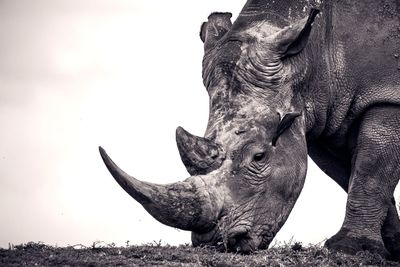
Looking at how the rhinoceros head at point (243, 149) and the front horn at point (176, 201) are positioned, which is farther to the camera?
the rhinoceros head at point (243, 149)

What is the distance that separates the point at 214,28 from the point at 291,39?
1160 millimetres

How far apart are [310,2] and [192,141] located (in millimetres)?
2386

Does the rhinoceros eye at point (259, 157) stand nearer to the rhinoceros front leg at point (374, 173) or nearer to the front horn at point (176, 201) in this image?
the front horn at point (176, 201)

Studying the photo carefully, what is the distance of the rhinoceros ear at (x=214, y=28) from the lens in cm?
1193

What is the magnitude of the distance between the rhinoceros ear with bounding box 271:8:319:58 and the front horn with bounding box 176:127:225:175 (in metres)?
1.47

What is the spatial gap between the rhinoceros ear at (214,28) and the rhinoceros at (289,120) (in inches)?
0.5

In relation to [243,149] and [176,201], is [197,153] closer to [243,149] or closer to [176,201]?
[243,149]

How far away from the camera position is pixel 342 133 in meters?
11.9

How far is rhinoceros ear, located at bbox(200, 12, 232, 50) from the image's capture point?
11.9m

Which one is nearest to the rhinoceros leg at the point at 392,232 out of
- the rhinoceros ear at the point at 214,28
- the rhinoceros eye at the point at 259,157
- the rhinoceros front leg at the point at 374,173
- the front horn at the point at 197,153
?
the rhinoceros front leg at the point at 374,173

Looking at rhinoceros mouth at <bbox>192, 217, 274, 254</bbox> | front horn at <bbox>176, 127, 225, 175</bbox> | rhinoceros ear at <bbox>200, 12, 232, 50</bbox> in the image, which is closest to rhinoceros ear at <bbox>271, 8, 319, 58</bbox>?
rhinoceros ear at <bbox>200, 12, 232, 50</bbox>

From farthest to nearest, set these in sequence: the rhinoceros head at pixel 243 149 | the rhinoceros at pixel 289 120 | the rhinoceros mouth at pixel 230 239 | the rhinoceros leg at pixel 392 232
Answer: the rhinoceros leg at pixel 392 232
the rhinoceros at pixel 289 120
the rhinoceros mouth at pixel 230 239
the rhinoceros head at pixel 243 149

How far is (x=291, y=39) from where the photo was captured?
11.3m

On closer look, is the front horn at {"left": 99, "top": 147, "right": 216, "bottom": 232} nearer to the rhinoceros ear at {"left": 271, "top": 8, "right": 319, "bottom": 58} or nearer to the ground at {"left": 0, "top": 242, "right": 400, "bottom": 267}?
the ground at {"left": 0, "top": 242, "right": 400, "bottom": 267}
